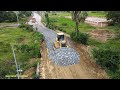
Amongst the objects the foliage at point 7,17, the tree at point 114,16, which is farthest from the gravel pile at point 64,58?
the foliage at point 7,17

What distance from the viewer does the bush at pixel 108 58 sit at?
1306cm

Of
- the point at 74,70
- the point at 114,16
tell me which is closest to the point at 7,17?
the point at 114,16

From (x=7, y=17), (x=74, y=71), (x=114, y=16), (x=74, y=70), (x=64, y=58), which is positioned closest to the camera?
(x=74, y=71)

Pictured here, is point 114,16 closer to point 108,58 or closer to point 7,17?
point 108,58

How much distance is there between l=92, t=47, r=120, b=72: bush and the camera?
13065 mm

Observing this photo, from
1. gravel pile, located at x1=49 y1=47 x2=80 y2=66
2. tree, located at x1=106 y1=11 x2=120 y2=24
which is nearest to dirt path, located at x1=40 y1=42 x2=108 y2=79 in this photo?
gravel pile, located at x1=49 y1=47 x2=80 y2=66

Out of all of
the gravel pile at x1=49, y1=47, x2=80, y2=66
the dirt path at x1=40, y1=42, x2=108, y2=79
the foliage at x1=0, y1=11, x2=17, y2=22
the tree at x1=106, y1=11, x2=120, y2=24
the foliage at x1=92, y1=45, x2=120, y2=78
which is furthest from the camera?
the foliage at x1=0, y1=11, x2=17, y2=22

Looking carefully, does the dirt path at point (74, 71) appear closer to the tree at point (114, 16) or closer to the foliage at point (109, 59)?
the foliage at point (109, 59)

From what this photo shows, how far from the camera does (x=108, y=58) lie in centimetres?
1341

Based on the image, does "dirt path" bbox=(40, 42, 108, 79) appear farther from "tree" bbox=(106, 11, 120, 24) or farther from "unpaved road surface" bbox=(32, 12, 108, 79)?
"tree" bbox=(106, 11, 120, 24)

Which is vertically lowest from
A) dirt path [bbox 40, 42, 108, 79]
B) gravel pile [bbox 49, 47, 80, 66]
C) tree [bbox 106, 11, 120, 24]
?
dirt path [bbox 40, 42, 108, 79]
